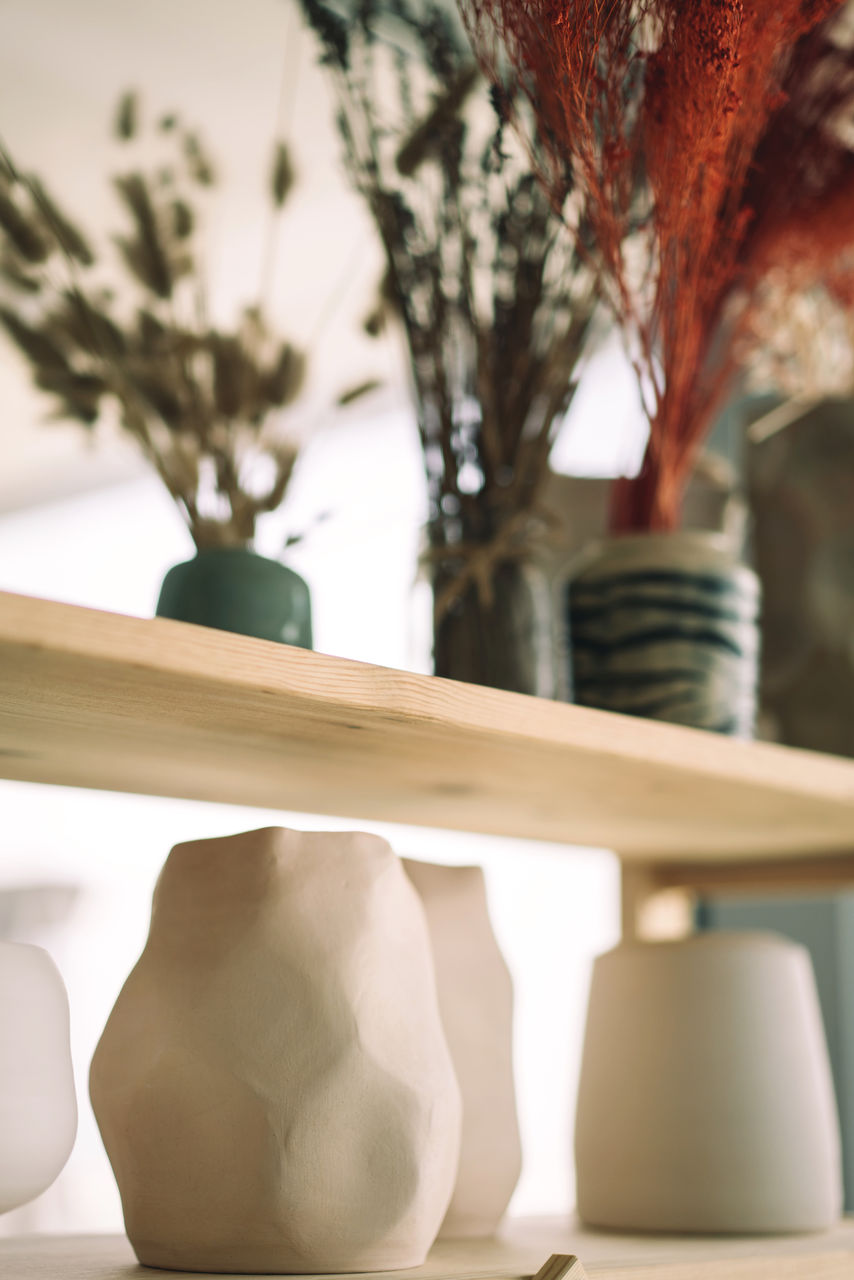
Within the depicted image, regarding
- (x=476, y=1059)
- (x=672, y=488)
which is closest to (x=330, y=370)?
(x=672, y=488)

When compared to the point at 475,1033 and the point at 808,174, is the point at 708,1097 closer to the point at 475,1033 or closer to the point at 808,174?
the point at 475,1033

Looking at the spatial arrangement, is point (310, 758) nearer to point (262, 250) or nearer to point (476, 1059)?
point (476, 1059)

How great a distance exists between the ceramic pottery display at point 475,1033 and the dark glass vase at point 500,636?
142mm

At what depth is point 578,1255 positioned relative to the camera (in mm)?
786

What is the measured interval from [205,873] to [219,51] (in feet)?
3.97

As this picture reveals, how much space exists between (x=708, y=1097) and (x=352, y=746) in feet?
1.35

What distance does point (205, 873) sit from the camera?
74cm

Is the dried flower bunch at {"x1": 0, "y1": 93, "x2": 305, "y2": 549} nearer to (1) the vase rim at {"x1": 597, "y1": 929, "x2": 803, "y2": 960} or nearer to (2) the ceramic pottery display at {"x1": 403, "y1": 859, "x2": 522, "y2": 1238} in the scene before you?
(2) the ceramic pottery display at {"x1": 403, "y1": 859, "x2": 522, "y2": 1238}

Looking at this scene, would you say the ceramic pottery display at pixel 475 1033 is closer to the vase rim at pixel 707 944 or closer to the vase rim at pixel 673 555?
the vase rim at pixel 707 944

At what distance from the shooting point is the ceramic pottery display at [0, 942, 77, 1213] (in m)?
0.63

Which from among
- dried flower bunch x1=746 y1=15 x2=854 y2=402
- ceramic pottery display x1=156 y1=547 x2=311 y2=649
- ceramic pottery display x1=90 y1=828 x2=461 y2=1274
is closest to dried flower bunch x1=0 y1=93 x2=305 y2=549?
ceramic pottery display x1=156 y1=547 x2=311 y2=649

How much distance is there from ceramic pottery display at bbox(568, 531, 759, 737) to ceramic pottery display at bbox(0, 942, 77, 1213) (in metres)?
0.46

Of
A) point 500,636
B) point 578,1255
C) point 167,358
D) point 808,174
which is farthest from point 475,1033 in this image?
point 808,174

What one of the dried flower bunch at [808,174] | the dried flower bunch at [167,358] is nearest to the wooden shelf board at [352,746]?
the dried flower bunch at [167,358]
